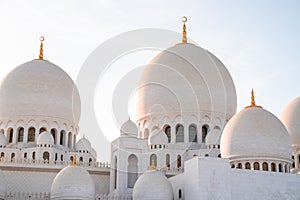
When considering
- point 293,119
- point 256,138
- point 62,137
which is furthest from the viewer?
point 62,137

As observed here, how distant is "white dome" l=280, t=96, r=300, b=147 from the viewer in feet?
87.1

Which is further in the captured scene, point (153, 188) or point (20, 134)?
point (20, 134)

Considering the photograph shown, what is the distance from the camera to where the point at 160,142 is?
25922 millimetres

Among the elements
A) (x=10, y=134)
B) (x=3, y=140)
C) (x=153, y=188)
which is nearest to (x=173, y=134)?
(x=153, y=188)

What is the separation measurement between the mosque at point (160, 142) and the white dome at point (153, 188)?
42 mm

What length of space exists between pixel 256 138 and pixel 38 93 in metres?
12.6

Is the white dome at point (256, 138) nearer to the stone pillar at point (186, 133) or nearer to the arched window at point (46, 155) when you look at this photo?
the stone pillar at point (186, 133)

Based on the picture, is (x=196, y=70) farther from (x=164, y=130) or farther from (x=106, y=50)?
(x=106, y=50)

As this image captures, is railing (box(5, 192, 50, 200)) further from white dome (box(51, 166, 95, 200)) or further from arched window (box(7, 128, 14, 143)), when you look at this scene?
arched window (box(7, 128, 14, 143))

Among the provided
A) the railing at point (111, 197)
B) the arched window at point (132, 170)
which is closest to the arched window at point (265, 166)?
the railing at point (111, 197)

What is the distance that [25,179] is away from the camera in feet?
78.0

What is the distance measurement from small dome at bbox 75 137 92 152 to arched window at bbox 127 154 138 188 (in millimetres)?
3279

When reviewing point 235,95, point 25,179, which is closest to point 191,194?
point 25,179

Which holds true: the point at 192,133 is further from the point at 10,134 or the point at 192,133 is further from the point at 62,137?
the point at 10,134
